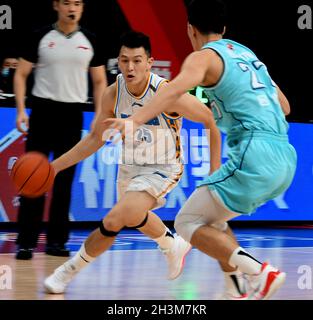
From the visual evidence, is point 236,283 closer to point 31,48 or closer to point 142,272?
point 142,272

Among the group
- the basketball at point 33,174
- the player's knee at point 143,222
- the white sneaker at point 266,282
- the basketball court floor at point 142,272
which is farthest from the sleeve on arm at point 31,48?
the white sneaker at point 266,282

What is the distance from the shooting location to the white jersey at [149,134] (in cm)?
608

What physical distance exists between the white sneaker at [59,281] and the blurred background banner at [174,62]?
3720 millimetres

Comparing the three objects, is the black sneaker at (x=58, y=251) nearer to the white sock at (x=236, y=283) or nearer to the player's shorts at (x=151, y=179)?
the player's shorts at (x=151, y=179)

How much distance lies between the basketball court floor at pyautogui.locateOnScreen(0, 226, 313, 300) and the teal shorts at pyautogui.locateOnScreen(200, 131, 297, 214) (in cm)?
93

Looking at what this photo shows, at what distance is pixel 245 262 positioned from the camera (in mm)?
4801

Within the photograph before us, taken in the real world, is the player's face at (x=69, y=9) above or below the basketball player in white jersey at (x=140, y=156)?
above

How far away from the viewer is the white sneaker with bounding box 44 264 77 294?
221 inches

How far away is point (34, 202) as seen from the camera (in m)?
7.52

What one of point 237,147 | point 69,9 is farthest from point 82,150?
point 69,9

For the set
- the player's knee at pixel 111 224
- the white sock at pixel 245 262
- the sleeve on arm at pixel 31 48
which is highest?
the sleeve on arm at pixel 31 48

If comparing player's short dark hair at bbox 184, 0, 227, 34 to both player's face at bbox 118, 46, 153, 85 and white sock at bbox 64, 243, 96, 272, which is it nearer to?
player's face at bbox 118, 46, 153, 85
